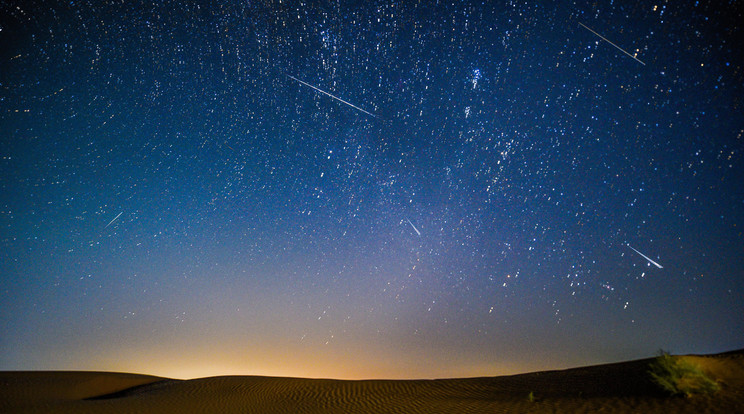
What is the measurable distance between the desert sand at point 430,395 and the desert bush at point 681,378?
0.70 feet

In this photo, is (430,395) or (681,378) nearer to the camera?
(681,378)

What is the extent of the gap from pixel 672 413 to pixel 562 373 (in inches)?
344

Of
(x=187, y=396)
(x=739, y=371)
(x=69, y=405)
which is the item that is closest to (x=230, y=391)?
(x=187, y=396)

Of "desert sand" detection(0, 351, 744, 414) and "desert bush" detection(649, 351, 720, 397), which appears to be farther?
"desert sand" detection(0, 351, 744, 414)

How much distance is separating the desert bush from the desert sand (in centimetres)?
21

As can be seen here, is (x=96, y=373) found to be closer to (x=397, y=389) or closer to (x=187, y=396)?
(x=187, y=396)

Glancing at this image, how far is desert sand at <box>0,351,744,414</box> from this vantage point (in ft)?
31.5

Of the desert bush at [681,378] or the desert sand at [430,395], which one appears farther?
the desert sand at [430,395]

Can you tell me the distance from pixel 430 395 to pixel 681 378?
800cm

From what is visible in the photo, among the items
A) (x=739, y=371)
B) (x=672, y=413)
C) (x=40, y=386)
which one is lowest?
(x=672, y=413)

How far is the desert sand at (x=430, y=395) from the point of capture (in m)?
9.59

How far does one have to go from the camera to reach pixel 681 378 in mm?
9625

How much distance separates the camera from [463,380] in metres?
17.6

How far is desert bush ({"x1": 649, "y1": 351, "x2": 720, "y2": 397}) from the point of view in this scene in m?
9.20
